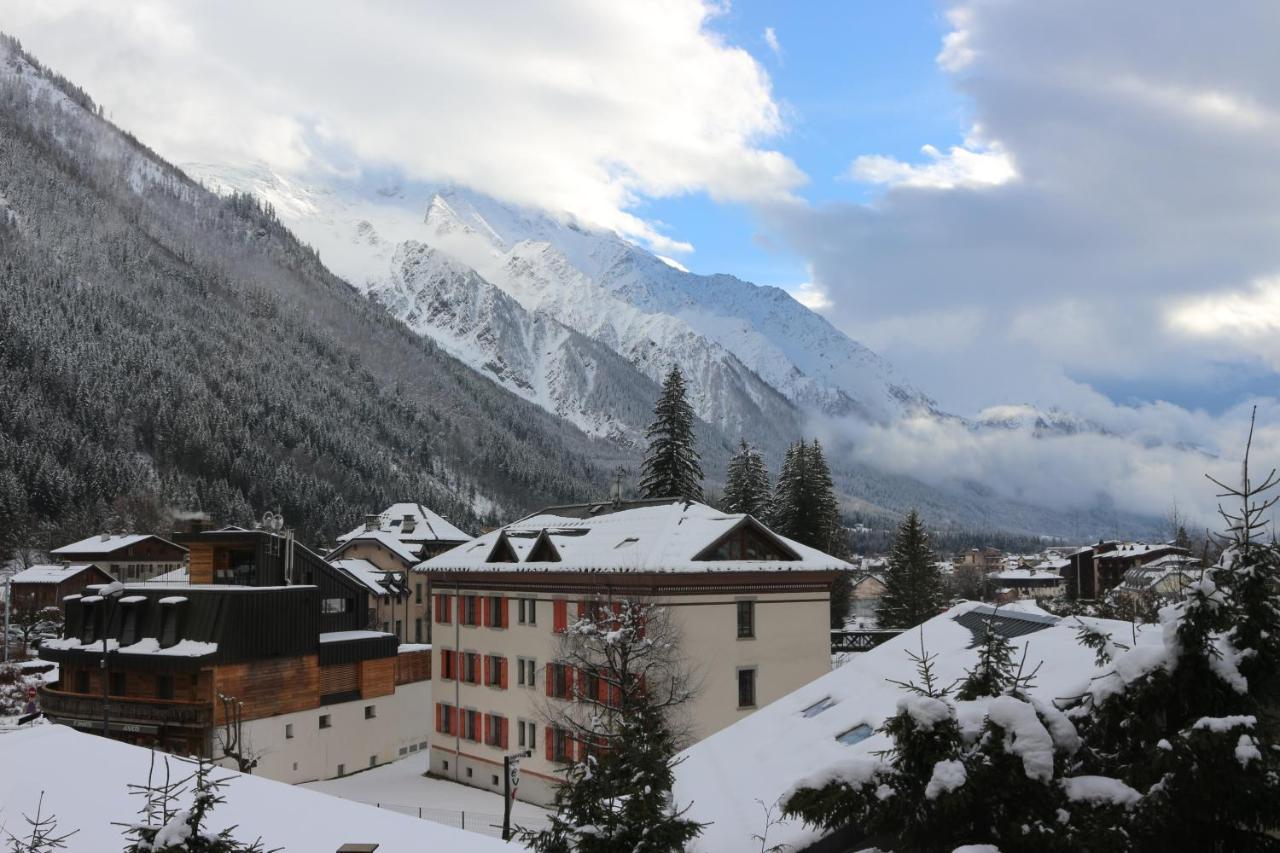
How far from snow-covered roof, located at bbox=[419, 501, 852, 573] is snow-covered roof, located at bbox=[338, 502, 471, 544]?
55.3 metres

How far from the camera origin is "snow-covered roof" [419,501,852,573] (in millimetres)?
38000

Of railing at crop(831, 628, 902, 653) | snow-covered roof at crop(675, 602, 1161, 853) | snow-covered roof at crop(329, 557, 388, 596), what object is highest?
snow-covered roof at crop(675, 602, 1161, 853)

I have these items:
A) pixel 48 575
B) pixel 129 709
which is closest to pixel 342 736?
pixel 129 709

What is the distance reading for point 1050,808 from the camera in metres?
7.15

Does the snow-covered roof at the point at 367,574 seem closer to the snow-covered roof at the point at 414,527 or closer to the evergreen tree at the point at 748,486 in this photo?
the snow-covered roof at the point at 414,527

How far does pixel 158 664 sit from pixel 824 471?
4788 cm

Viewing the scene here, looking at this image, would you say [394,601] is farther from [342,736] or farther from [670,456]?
[342,736]

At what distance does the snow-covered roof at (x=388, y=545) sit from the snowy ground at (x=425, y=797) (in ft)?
124

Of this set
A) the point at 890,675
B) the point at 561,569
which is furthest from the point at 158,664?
the point at 890,675

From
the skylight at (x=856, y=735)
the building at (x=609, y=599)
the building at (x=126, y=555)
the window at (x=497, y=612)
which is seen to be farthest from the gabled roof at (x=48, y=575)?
the skylight at (x=856, y=735)

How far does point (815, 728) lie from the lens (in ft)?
51.5

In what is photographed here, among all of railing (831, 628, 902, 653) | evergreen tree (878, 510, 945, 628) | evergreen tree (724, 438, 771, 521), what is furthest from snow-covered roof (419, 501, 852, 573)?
evergreen tree (724, 438, 771, 521)

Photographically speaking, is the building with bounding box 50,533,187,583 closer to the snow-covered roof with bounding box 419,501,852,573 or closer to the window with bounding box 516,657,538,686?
the snow-covered roof with bounding box 419,501,852,573

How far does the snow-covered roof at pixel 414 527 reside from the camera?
102m
